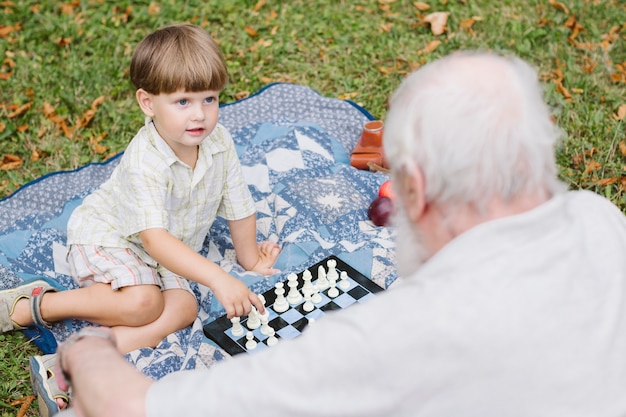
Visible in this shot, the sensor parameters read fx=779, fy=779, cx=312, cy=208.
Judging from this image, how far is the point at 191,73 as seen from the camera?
93.8 inches

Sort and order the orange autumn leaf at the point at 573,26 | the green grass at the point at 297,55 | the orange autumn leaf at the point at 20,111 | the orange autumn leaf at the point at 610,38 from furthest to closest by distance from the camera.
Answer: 1. the orange autumn leaf at the point at 573,26
2. the orange autumn leaf at the point at 610,38
3. the orange autumn leaf at the point at 20,111
4. the green grass at the point at 297,55

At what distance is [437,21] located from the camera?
178 inches

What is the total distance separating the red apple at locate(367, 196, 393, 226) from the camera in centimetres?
294

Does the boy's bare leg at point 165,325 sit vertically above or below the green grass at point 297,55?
below

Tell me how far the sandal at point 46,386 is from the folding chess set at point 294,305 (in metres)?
0.47

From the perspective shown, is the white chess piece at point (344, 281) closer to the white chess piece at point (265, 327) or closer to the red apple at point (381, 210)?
the white chess piece at point (265, 327)

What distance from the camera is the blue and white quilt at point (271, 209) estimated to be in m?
2.64

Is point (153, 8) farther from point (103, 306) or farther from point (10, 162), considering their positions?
point (103, 306)

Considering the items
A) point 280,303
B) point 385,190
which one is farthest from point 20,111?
point 280,303

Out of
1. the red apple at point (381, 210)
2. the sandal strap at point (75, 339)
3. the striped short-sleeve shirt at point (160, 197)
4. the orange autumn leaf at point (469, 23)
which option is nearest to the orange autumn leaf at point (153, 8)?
the orange autumn leaf at point (469, 23)

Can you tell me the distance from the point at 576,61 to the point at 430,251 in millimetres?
3160

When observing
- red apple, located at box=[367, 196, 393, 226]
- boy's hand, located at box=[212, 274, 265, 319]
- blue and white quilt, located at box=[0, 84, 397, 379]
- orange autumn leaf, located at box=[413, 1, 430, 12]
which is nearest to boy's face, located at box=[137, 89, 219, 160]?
boy's hand, located at box=[212, 274, 265, 319]

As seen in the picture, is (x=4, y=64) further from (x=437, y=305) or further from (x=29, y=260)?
(x=437, y=305)

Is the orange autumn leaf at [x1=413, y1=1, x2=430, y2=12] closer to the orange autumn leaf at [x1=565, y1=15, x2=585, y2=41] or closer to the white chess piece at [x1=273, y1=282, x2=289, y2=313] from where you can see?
the orange autumn leaf at [x1=565, y1=15, x2=585, y2=41]
